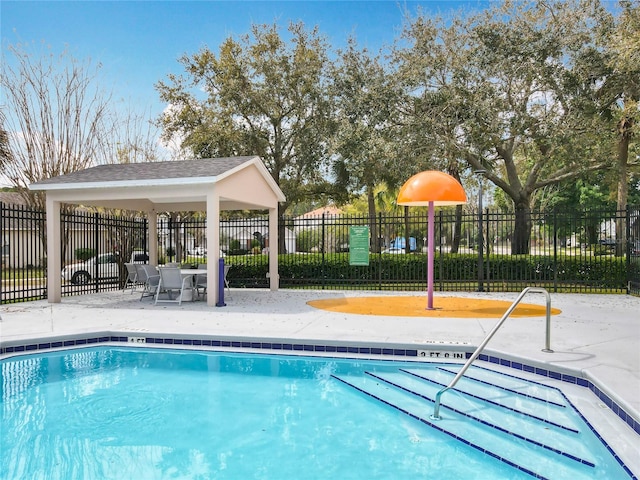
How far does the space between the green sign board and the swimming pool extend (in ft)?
27.2

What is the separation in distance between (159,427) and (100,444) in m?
0.59

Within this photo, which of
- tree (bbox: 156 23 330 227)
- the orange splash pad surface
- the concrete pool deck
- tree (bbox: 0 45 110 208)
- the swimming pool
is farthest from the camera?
tree (bbox: 156 23 330 227)

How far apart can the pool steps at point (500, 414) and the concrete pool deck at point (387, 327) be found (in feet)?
1.65

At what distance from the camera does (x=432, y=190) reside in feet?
34.6

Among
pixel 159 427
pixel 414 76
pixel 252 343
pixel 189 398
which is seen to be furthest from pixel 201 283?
pixel 414 76

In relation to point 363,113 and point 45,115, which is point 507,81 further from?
point 45,115

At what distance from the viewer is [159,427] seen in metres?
5.06

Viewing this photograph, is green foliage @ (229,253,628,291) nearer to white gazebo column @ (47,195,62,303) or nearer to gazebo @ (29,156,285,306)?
gazebo @ (29,156,285,306)

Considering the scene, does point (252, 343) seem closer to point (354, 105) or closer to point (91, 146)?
point (91, 146)

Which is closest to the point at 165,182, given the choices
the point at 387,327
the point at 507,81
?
the point at 387,327

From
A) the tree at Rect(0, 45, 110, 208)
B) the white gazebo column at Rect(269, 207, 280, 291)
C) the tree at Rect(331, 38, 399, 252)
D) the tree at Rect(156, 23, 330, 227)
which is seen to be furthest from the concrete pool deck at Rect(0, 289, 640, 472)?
the tree at Rect(156, 23, 330, 227)

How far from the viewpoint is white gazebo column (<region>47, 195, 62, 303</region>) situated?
1259 cm

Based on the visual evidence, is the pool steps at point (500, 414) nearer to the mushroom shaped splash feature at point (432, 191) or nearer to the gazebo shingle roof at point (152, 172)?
the mushroom shaped splash feature at point (432, 191)

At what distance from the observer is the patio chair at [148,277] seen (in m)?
12.8
